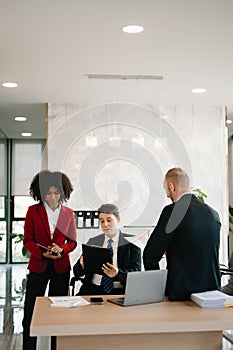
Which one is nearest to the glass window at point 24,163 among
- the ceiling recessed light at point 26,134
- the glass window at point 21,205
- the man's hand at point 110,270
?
the glass window at point 21,205

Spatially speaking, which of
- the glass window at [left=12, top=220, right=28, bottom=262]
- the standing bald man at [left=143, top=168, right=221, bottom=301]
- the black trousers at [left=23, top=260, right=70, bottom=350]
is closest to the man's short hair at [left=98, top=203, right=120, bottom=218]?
the standing bald man at [left=143, top=168, right=221, bottom=301]

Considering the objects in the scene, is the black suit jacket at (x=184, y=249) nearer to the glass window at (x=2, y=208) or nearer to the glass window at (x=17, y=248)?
the glass window at (x=2, y=208)

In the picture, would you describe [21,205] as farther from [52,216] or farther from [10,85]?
[52,216]

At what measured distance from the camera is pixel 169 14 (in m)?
3.85

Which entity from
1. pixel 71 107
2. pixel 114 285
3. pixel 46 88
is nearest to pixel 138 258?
pixel 114 285

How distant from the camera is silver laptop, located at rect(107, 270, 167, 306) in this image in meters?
3.01

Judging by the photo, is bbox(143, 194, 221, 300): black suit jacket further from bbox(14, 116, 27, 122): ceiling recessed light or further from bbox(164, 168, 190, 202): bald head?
bbox(14, 116, 27, 122): ceiling recessed light

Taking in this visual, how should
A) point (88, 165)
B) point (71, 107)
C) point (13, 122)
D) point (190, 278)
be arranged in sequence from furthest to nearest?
1. point (13, 122)
2. point (71, 107)
3. point (88, 165)
4. point (190, 278)

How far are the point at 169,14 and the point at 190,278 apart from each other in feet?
5.85

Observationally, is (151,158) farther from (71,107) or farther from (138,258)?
(71,107)

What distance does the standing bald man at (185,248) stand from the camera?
3.14 metres

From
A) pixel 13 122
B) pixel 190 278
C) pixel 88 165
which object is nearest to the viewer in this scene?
pixel 190 278

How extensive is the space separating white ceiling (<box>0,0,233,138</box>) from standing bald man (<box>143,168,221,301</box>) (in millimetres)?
1381

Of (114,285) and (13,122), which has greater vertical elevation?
(13,122)
